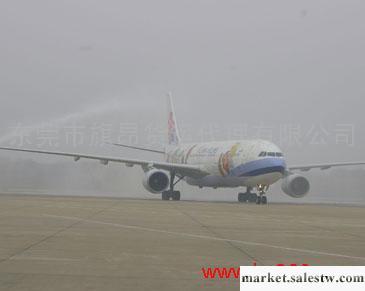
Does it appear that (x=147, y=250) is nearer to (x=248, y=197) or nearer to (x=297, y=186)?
(x=297, y=186)

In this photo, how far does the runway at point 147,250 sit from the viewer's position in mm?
7375

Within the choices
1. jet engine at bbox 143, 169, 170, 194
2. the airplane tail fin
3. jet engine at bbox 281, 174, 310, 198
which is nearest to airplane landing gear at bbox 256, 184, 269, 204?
jet engine at bbox 281, 174, 310, 198

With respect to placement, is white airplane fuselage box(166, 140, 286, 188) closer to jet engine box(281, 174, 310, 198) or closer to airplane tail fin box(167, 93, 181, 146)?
jet engine box(281, 174, 310, 198)

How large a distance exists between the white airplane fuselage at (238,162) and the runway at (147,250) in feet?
59.4

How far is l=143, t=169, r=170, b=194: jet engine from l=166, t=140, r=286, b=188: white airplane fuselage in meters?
3.41

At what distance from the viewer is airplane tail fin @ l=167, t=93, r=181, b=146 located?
51.0 metres

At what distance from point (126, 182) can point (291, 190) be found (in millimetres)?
35620

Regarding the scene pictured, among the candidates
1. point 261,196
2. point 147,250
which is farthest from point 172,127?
point 147,250

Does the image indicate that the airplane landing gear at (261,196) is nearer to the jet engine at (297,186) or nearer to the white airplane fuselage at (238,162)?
the white airplane fuselage at (238,162)

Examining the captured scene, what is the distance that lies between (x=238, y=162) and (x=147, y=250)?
2671 cm

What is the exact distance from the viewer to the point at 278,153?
3538 cm

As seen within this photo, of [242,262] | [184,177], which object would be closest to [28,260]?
[242,262]

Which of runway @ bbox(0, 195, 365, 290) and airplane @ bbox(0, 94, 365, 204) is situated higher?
airplane @ bbox(0, 94, 365, 204)

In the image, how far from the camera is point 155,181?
38.8 m
